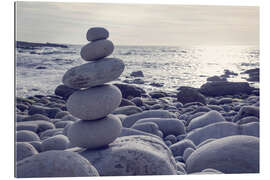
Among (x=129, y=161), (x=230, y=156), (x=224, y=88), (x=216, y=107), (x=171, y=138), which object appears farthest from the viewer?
(x=224, y=88)

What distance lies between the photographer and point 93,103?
4.73 metres

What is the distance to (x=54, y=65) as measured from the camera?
654 centimetres

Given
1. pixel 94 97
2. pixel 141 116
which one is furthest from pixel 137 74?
pixel 94 97

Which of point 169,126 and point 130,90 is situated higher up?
point 130,90

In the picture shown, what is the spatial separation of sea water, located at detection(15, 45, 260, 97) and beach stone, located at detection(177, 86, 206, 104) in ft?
2.18

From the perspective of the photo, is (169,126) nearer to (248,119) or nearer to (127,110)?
(248,119)

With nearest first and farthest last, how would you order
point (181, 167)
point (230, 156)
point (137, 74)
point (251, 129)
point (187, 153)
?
1. point (230, 156)
2. point (181, 167)
3. point (187, 153)
4. point (251, 129)
5. point (137, 74)

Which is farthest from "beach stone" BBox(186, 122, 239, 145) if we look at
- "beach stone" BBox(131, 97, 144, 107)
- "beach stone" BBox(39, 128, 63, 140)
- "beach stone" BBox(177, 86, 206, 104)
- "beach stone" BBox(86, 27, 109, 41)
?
"beach stone" BBox(131, 97, 144, 107)

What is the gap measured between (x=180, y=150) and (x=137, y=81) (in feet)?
8.09

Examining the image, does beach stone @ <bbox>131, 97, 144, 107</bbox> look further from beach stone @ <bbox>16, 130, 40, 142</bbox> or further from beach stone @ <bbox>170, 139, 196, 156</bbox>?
beach stone @ <bbox>16, 130, 40, 142</bbox>

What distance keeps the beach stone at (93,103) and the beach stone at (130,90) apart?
3131 millimetres

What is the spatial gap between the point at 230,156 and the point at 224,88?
4303 mm

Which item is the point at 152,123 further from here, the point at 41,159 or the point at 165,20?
the point at 41,159
